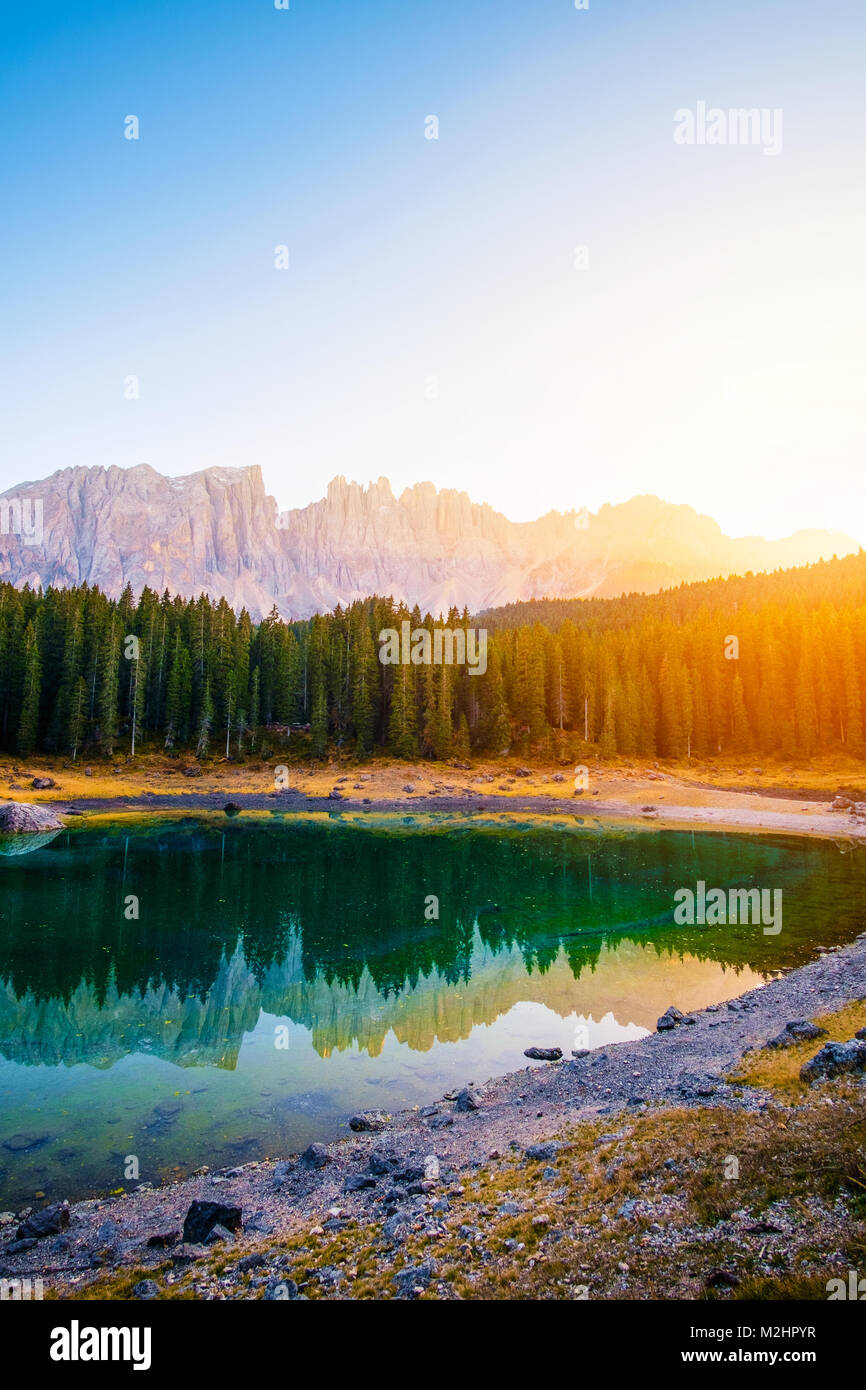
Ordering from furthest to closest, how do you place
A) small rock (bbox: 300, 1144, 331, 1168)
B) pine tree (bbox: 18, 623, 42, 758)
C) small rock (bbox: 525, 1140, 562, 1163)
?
pine tree (bbox: 18, 623, 42, 758) < small rock (bbox: 300, 1144, 331, 1168) < small rock (bbox: 525, 1140, 562, 1163)

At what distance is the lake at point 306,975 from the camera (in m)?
16.3

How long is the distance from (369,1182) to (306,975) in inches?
561

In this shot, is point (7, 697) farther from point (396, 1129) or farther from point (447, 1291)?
point (447, 1291)

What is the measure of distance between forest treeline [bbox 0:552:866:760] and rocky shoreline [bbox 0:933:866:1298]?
7266 centimetres

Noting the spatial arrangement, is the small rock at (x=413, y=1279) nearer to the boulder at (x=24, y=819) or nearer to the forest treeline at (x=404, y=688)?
the boulder at (x=24, y=819)

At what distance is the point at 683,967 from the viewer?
88.7ft

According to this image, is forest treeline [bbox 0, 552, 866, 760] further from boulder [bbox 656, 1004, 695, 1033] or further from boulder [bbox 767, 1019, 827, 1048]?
boulder [bbox 767, 1019, 827, 1048]

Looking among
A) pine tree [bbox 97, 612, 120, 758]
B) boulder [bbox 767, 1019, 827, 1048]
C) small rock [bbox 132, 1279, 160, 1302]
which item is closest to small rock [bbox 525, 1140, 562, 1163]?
small rock [bbox 132, 1279, 160, 1302]

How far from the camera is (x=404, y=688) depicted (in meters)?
92.4

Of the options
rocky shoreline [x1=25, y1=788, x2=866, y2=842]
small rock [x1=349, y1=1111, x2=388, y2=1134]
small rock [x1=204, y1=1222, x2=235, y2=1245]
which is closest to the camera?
small rock [x1=204, y1=1222, x2=235, y2=1245]

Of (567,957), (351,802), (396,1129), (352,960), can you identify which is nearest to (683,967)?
(567,957)

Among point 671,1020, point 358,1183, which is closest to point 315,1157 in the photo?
point 358,1183

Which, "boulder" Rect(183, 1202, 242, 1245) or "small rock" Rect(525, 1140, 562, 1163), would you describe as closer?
"boulder" Rect(183, 1202, 242, 1245)

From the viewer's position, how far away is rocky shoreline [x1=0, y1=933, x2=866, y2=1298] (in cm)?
1036
